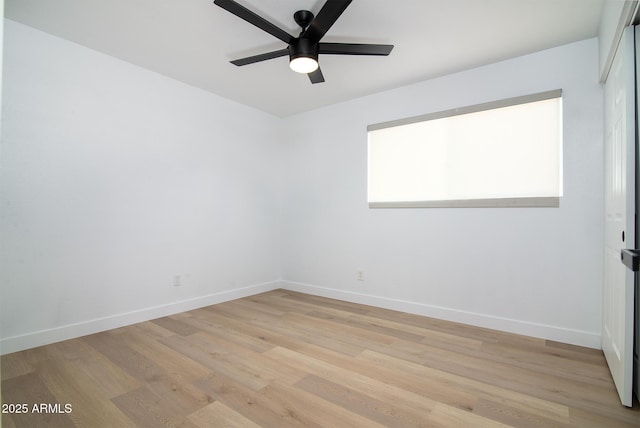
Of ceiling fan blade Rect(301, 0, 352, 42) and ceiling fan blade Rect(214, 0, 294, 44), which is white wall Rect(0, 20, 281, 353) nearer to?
ceiling fan blade Rect(214, 0, 294, 44)

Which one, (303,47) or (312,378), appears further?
(303,47)

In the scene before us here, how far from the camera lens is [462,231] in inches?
122

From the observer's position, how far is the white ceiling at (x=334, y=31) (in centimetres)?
219

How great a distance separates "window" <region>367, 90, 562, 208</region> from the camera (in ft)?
8.86

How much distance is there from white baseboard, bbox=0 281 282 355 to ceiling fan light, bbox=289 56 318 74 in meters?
2.71

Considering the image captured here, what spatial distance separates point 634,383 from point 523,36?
2.52 m

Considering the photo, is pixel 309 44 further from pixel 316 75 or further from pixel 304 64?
pixel 316 75

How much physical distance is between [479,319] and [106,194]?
3708 mm

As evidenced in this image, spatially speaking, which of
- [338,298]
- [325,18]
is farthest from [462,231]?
[325,18]

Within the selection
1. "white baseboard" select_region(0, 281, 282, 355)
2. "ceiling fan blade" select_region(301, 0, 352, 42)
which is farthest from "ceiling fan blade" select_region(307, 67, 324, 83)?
"white baseboard" select_region(0, 281, 282, 355)

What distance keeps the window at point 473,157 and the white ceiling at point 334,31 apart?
1.62 ft

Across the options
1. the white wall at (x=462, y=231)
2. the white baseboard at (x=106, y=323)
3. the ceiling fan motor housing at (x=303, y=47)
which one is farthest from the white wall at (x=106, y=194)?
the ceiling fan motor housing at (x=303, y=47)

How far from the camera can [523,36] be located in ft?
8.18

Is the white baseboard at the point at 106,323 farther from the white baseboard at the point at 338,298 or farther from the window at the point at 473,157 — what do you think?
the window at the point at 473,157
